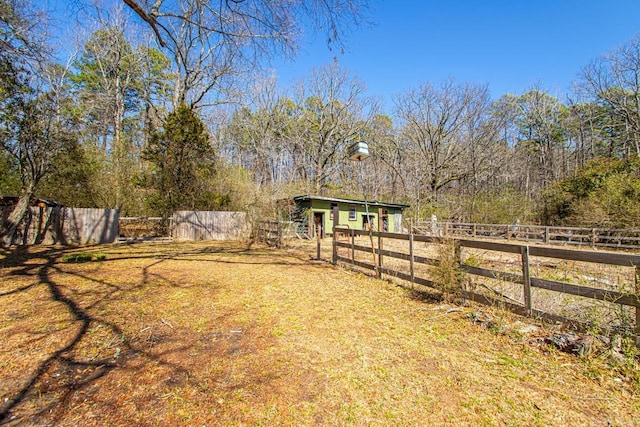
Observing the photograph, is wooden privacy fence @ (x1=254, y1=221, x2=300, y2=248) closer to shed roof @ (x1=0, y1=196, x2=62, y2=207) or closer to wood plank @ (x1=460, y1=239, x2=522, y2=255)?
wood plank @ (x1=460, y1=239, x2=522, y2=255)

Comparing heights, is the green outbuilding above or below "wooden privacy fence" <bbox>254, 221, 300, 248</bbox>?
above

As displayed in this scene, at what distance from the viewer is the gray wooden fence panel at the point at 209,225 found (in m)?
15.3

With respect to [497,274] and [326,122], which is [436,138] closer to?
[326,122]

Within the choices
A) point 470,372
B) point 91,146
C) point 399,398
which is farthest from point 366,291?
point 91,146

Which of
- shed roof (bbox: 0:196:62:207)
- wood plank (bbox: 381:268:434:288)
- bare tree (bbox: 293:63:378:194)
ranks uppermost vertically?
bare tree (bbox: 293:63:378:194)

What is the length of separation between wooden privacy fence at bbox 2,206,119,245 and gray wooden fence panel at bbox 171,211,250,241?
2.89 metres

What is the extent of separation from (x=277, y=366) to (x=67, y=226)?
14185mm

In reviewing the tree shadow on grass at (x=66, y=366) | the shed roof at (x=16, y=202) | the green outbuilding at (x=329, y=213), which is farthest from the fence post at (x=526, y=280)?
the shed roof at (x=16, y=202)

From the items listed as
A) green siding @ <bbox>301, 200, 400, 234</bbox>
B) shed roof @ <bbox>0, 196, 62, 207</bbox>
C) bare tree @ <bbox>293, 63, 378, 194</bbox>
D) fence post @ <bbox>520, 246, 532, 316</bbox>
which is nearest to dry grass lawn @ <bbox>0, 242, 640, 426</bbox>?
fence post @ <bbox>520, 246, 532, 316</bbox>

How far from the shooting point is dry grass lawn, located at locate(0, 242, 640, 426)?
2.07 metres

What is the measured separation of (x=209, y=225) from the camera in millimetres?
15922

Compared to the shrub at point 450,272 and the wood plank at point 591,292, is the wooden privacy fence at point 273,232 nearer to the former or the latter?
the shrub at point 450,272

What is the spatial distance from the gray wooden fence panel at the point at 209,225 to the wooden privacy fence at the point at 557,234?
10.5 meters

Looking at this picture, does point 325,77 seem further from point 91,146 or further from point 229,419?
point 229,419
